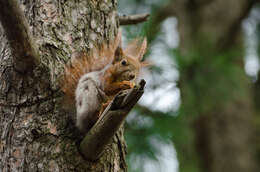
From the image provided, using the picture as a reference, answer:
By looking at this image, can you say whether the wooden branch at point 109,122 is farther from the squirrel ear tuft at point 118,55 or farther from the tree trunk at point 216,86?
the tree trunk at point 216,86

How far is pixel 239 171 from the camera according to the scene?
129 inches

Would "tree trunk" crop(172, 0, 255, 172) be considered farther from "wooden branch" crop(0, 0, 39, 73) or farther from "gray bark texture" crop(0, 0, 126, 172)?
"wooden branch" crop(0, 0, 39, 73)

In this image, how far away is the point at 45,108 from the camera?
122 centimetres

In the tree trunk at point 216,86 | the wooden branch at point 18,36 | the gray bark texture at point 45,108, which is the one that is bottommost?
the tree trunk at point 216,86

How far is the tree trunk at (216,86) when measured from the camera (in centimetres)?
277

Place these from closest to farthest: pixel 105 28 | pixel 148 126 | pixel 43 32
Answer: pixel 43 32 < pixel 105 28 < pixel 148 126

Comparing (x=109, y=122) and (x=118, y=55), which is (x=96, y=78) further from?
(x=109, y=122)

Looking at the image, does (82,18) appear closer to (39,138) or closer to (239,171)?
(39,138)

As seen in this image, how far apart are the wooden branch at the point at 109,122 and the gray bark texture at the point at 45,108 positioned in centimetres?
6

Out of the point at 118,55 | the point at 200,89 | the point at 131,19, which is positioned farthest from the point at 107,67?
the point at 200,89

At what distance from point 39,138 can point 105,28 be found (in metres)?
0.51

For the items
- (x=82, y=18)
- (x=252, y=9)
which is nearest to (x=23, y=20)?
(x=82, y=18)

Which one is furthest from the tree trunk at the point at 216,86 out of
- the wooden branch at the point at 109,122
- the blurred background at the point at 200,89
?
the wooden branch at the point at 109,122

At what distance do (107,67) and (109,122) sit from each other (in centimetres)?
38
